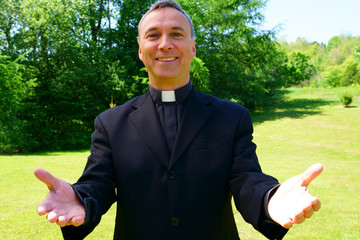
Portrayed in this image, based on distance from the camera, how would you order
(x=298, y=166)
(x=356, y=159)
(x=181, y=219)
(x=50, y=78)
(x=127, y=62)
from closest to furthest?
(x=181, y=219)
(x=298, y=166)
(x=356, y=159)
(x=50, y=78)
(x=127, y=62)

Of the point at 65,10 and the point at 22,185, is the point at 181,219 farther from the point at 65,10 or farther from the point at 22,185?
the point at 65,10

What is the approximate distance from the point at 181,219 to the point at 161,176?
327 mm

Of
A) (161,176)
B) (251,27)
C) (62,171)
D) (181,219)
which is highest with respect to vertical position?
(251,27)

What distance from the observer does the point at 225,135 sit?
2377 mm

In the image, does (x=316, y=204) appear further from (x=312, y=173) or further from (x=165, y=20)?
(x=165, y=20)

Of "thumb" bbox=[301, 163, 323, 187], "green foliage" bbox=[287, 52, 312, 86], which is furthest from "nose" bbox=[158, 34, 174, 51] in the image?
"green foliage" bbox=[287, 52, 312, 86]

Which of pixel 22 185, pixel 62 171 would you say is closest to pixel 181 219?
pixel 22 185

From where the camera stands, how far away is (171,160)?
2279mm

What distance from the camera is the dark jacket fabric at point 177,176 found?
2246 millimetres


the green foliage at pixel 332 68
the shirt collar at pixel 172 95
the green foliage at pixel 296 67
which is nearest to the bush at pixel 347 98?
the green foliage at pixel 332 68

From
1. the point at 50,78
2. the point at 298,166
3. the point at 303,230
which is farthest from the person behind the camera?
the point at 50,78

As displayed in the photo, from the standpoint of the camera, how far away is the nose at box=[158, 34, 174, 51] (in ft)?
7.80

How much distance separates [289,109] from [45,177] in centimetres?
3616

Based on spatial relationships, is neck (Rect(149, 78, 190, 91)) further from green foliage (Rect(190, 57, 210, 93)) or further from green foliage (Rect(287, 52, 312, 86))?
green foliage (Rect(287, 52, 312, 86))
